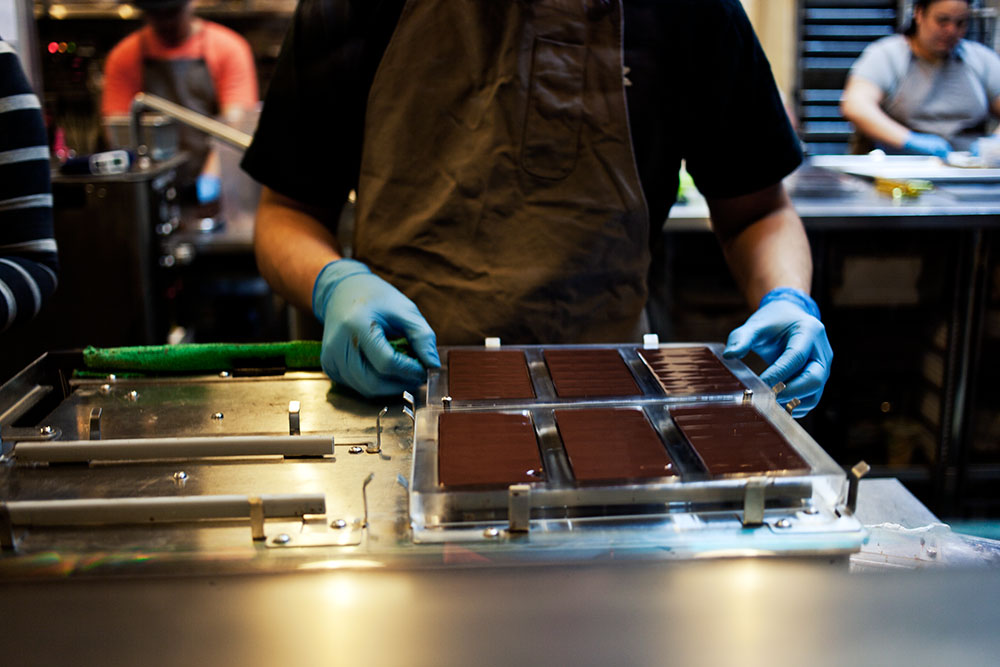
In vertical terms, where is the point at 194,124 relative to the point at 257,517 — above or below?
above

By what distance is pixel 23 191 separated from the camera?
1537 mm

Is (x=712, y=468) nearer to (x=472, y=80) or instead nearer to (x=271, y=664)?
(x=271, y=664)

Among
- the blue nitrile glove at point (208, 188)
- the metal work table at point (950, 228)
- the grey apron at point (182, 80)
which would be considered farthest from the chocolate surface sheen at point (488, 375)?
the grey apron at point (182, 80)

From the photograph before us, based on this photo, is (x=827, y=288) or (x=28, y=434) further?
(x=827, y=288)

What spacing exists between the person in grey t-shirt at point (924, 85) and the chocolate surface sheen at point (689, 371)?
3.88m

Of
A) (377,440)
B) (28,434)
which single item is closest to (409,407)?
(377,440)

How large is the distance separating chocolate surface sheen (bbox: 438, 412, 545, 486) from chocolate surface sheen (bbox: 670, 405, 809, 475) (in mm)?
170

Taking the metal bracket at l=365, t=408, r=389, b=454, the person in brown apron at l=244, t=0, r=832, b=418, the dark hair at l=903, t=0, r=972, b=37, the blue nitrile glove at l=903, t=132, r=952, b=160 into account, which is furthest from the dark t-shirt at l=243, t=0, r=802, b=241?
the dark hair at l=903, t=0, r=972, b=37

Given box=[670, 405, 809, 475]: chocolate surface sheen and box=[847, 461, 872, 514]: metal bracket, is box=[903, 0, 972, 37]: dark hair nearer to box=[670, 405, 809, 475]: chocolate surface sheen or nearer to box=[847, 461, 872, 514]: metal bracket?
box=[670, 405, 809, 475]: chocolate surface sheen

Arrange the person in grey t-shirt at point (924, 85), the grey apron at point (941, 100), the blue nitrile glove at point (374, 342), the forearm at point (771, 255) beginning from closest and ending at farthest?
the blue nitrile glove at point (374, 342) → the forearm at point (771, 255) → the person in grey t-shirt at point (924, 85) → the grey apron at point (941, 100)

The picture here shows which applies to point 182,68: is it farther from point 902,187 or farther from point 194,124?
point 902,187

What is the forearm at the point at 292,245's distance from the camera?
1.50 meters

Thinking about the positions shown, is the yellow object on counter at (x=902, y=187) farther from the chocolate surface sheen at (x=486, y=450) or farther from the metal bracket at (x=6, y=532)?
the metal bracket at (x=6, y=532)

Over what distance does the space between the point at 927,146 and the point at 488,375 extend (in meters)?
Result: 3.81
